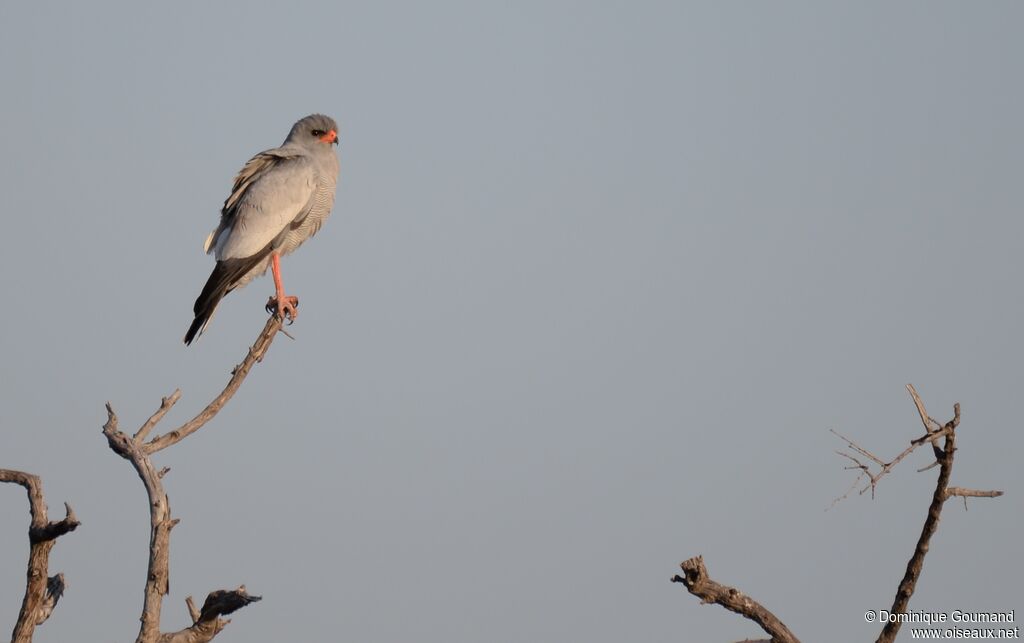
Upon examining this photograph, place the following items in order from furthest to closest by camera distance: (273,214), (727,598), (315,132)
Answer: (315,132) → (273,214) → (727,598)

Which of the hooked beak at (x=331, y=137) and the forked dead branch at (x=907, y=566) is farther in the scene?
the hooked beak at (x=331, y=137)

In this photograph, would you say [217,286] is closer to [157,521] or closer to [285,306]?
[285,306]

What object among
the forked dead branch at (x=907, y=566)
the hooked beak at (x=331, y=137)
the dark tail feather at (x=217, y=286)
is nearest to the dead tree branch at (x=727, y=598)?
the forked dead branch at (x=907, y=566)

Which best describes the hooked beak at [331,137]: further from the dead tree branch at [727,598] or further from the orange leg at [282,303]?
the dead tree branch at [727,598]

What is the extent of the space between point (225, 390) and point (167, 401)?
593mm

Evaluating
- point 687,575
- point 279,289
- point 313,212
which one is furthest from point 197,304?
point 687,575

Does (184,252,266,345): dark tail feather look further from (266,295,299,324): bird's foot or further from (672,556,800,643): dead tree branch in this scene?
(672,556,800,643): dead tree branch

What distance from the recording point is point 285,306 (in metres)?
12.1

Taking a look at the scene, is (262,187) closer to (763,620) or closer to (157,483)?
(157,483)

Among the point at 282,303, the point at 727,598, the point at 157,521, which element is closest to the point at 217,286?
the point at 282,303

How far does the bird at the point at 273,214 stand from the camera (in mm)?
12156

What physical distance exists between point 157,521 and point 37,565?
0.77m

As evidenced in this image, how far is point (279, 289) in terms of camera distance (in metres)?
12.3

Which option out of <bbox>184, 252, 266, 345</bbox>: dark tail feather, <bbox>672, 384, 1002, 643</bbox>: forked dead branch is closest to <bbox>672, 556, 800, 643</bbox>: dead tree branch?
<bbox>672, 384, 1002, 643</bbox>: forked dead branch
